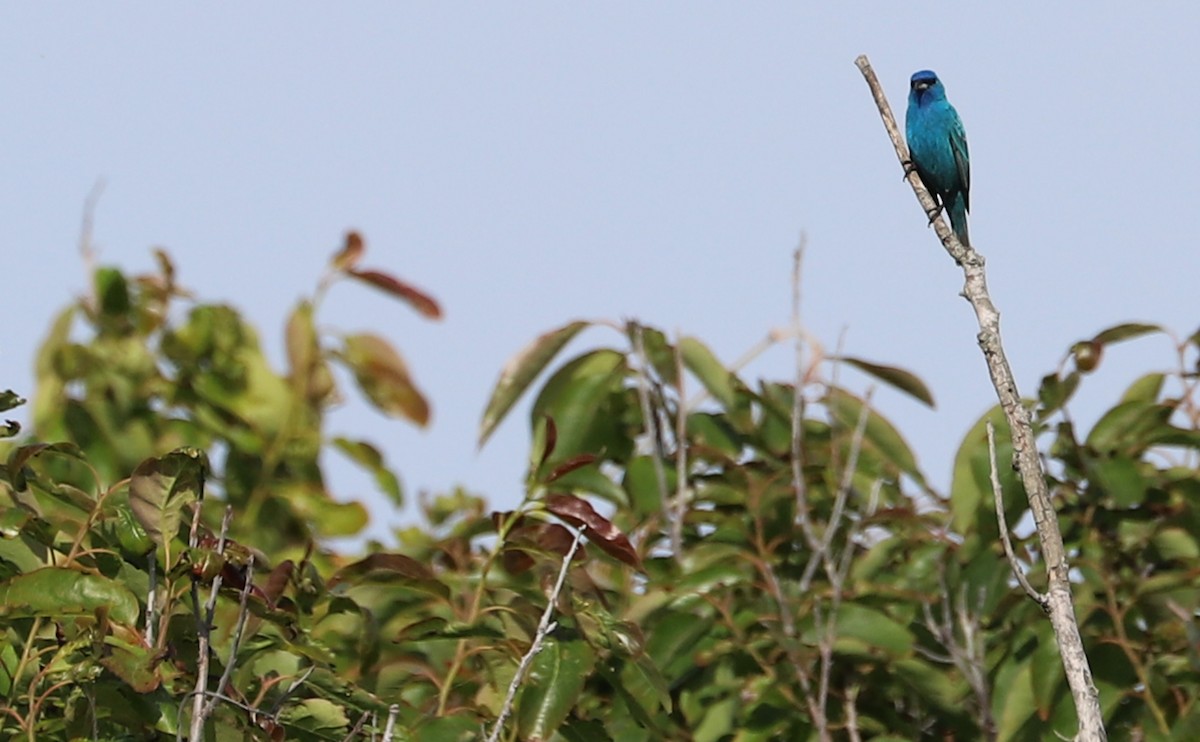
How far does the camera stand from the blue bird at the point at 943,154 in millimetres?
6070

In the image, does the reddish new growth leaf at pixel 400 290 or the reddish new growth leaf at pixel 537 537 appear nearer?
the reddish new growth leaf at pixel 537 537

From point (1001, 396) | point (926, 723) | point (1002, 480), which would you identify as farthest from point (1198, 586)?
point (1001, 396)

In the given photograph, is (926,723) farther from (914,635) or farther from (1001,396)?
(1001,396)

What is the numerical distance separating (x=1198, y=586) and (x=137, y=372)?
3405mm

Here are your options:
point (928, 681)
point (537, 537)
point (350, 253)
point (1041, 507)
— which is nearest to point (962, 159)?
point (350, 253)

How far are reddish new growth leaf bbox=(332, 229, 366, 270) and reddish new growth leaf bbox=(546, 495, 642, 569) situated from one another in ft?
9.22

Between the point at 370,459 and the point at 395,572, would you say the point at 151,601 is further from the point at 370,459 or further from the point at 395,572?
the point at 370,459

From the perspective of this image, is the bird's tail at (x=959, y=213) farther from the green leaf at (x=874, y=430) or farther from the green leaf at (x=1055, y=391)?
the green leaf at (x=1055, y=391)

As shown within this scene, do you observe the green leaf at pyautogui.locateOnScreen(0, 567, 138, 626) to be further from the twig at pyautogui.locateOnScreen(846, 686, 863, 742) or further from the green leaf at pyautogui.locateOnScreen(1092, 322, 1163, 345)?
the green leaf at pyautogui.locateOnScreen(1092, 322, 1163, 345)

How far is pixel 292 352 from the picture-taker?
578 centimetres

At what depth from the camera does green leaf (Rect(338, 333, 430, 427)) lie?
5.90m

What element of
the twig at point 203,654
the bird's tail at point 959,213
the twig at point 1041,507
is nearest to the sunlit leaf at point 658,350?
the twig at point 1041,507

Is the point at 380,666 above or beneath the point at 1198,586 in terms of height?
beneath

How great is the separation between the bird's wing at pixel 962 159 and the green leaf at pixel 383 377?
6.82ft
